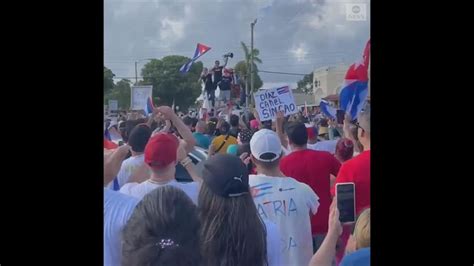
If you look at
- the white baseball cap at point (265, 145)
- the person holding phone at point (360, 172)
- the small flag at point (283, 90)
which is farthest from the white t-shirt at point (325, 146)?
the small flag at point (283, 90)

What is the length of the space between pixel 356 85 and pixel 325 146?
0.40 meters

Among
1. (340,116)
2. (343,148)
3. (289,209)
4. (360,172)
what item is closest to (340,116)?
(340,116)

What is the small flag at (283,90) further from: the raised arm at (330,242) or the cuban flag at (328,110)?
the raised arm at (330,242)

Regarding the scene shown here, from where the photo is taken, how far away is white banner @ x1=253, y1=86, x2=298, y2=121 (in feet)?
12.2

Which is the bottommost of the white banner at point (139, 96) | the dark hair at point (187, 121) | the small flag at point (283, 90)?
the dark hair at point (187, 121)

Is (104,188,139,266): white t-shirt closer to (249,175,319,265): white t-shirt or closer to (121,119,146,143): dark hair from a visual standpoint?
(121,119,146,143): dark hair

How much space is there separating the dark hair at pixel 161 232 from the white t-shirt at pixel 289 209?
43 centimetres

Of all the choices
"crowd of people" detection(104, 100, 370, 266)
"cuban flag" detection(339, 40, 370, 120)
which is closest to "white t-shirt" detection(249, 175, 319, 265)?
"crowd of people" detection(104, 100, 370, 266)

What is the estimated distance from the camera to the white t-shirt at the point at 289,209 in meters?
3.73

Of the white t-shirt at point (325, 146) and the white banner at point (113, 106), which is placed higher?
the white banner at point (113, 106)
